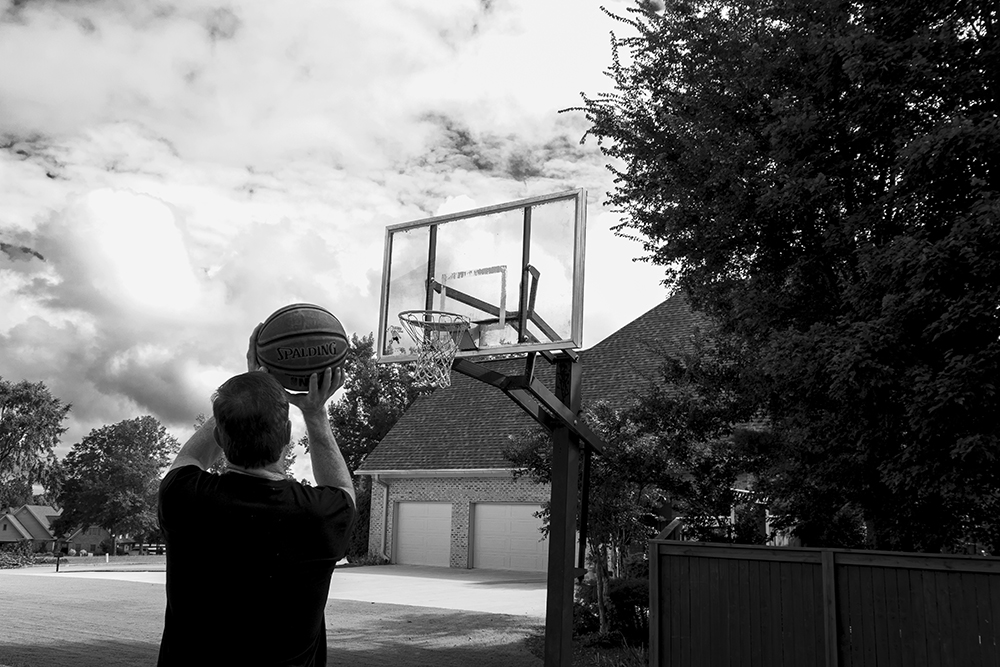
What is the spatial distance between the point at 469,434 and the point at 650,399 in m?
15.7

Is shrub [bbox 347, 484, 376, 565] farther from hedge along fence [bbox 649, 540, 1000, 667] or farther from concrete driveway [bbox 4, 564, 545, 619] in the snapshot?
hedge along fence [bbox 649, 540, 1000, 667]

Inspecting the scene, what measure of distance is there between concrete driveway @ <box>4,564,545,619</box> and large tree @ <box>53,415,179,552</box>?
119 feet

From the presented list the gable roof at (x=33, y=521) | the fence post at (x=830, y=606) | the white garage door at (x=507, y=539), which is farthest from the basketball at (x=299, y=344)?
the gable roof at (x=33, y=521)

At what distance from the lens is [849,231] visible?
9320 mm

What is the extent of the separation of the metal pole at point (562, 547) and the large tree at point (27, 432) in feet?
127

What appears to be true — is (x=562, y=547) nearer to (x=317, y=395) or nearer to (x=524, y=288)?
(x=524, y=288)

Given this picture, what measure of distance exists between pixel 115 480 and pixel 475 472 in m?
48.4

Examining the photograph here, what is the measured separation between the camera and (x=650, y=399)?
12258 millimetres

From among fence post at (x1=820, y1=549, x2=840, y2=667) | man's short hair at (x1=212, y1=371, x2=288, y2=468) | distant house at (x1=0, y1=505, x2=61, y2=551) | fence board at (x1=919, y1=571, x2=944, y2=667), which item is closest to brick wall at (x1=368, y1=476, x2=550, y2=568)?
fence post at (x1=820, y1=549, x2=840, y2=667)

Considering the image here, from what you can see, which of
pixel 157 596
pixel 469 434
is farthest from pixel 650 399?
pixel 469 434

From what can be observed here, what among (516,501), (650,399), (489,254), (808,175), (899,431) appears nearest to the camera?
(899,431)

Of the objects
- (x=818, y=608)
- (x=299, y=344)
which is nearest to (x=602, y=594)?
(x=818, y=608)

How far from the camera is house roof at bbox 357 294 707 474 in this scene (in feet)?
77.0

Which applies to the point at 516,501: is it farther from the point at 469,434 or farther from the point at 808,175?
the point at 808,175
